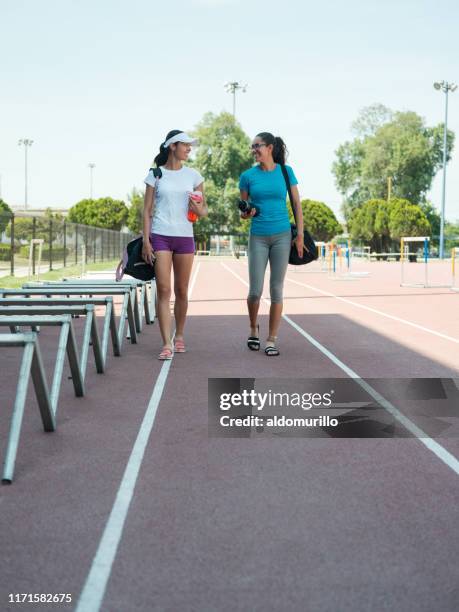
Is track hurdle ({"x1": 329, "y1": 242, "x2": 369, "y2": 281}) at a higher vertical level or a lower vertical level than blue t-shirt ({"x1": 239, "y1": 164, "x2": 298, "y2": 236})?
lower

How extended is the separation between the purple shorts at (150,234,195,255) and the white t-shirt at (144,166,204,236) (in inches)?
1.8

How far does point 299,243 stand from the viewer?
8.50 meters

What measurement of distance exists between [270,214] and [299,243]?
0.45 metres

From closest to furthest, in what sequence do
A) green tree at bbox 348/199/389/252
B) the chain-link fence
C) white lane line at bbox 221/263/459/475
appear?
white lane line at bbox 221/263/459/475 → the chain-link fence → green tree at bbox 348/199/389/252

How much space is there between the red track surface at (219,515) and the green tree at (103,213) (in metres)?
114

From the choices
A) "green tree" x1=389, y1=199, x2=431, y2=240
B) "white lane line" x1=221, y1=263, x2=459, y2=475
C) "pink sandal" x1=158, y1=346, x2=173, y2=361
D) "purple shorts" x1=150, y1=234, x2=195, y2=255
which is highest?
"green tree" x1=389, y1=199, x2=431, y2=240

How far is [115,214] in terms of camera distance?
119188mm

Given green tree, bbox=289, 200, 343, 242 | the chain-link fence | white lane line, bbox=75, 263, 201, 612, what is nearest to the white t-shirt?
white lane line, bbox=75, 263, 201, 612

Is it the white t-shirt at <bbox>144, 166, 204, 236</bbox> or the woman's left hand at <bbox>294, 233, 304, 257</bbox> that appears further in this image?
the woman's left hand at <bbox>294, 233, 304, 257</bbox>

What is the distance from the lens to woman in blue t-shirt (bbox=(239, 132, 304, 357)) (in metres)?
8.21

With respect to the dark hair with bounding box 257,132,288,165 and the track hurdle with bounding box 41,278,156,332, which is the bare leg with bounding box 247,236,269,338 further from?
the track hurdle with bounding box 41,278,156,332

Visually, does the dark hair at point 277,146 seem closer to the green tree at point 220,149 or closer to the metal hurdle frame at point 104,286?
the metal hurdle frame at point 104,286

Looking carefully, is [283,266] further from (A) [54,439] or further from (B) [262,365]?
(A) [54,439]

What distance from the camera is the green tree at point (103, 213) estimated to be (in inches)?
4692
